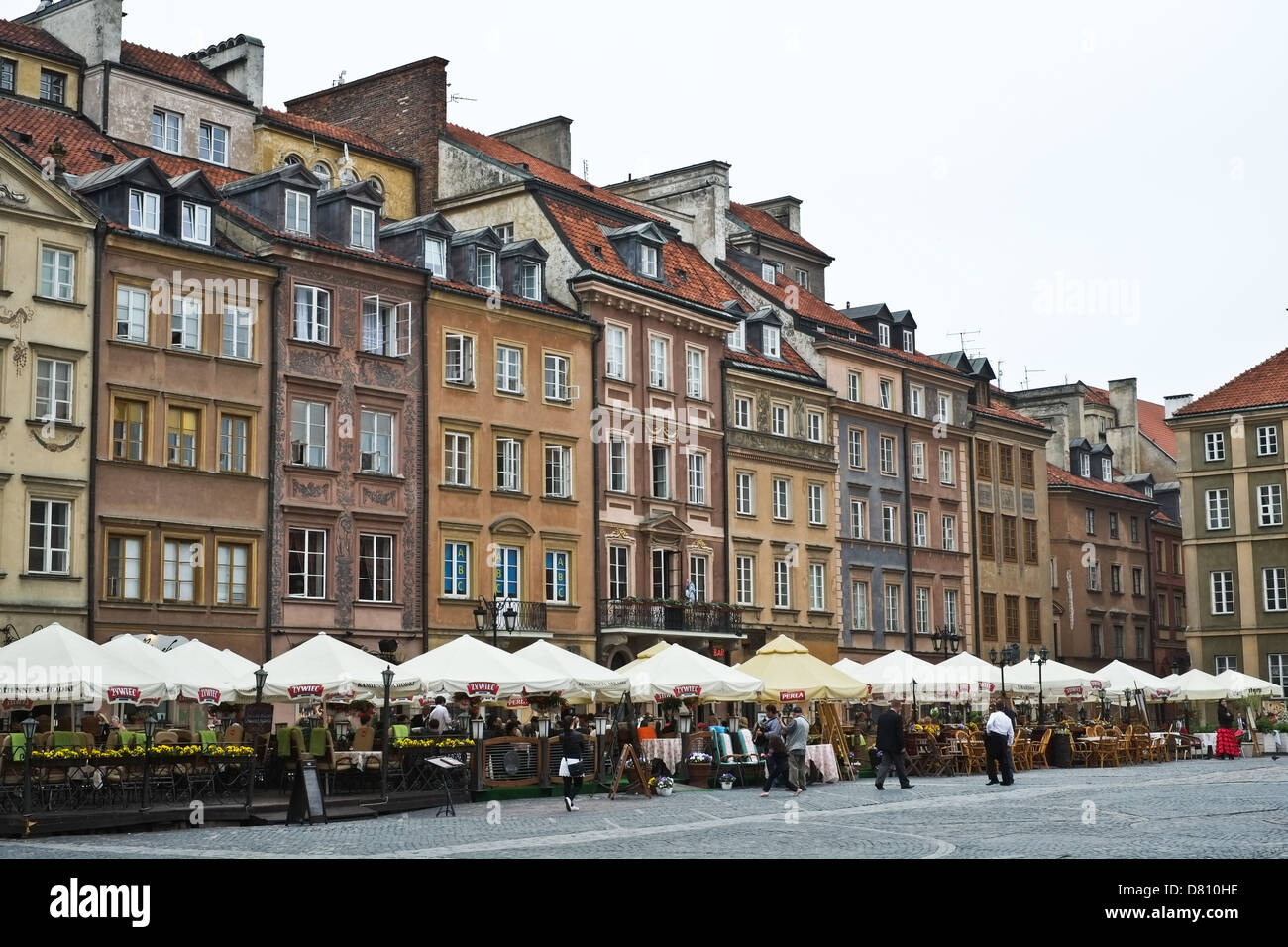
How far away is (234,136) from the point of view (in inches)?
1729

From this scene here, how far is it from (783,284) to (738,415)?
8687 mm

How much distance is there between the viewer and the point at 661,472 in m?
48.7

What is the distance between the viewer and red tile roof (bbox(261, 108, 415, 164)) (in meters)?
45.2

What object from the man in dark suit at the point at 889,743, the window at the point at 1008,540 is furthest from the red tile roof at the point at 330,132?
the window at the point at 1008,540

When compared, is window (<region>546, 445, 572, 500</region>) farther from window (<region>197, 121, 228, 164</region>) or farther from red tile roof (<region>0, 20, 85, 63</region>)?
red tile roof (<region>0, 20, 85, 63</region>)

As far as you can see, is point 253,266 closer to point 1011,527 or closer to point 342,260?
point 342,260

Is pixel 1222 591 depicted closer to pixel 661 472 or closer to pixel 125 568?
pixel 661 472

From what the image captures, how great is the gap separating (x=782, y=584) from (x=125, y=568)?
23069 millimetres

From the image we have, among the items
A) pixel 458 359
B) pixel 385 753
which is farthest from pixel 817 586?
pixel 385 753

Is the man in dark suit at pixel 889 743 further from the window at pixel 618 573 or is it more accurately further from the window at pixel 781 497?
the window at pixel 781 497

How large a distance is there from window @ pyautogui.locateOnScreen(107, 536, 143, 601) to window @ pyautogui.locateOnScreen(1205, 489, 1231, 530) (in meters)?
44.4

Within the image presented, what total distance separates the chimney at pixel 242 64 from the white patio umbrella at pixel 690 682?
1998 centimetres

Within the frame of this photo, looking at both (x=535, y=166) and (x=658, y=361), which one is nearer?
(x=658, y=361)

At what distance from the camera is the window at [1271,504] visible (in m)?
65.1
